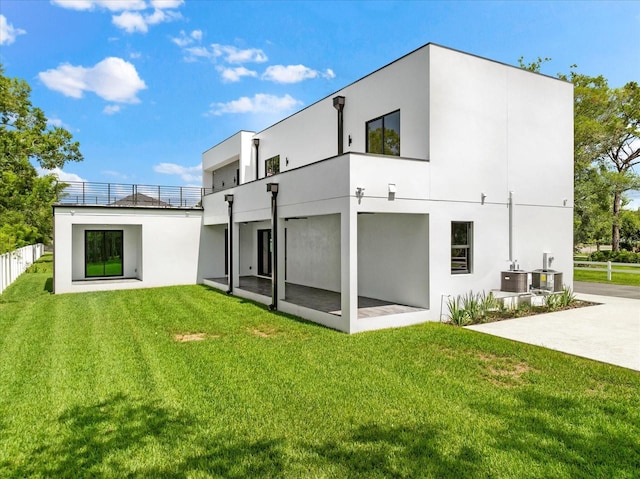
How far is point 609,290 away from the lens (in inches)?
606

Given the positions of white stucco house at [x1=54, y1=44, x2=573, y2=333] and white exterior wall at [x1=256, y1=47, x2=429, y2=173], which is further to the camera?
white exterior wall at [x1=256, y1=47, x2=429, y2=173]

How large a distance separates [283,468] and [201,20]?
1564 cm

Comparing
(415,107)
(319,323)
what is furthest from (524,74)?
(319,323)

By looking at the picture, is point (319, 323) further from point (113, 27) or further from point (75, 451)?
point (113, 27)

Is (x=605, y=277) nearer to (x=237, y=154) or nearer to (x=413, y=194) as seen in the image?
(x=413, y=194)

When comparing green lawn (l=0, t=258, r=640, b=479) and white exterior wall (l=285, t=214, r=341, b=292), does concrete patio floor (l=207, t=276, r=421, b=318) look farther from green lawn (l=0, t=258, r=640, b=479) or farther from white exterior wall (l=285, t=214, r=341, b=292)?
green lawn (l=0, t=258, r=640, b=479)

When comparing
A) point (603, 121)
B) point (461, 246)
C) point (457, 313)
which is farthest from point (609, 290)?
point (603, 121)

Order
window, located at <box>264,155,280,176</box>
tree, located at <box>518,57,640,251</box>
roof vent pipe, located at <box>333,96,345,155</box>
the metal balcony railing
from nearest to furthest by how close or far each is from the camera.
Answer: roof vent pipe, located at <box>333,96,345,155</box> → the metal balcony railing → window, located at <box>264,155,280,176</box> → tree, located at <box>518,57,640,251</box>

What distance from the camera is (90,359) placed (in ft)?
23.8

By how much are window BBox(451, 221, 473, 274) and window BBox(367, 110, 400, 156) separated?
273 centimetres

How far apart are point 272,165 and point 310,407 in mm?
13819

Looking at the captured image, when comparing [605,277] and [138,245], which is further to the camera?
[605,277]

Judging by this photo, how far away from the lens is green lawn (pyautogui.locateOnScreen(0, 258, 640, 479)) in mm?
3898

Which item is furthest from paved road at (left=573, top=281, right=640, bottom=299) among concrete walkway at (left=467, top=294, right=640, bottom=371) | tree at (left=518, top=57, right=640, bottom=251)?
tree at (left=518, top=57, right=640, bottom=251)
